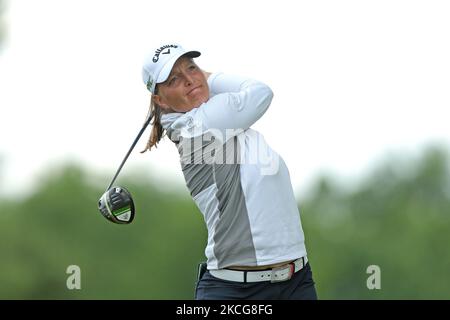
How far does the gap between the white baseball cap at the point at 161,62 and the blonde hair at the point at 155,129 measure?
0.36 ft

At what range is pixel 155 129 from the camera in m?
6.04

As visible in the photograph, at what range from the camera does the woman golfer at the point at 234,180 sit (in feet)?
18.6

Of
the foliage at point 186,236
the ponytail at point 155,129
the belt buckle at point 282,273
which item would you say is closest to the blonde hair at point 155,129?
the ponytail at point 155,129

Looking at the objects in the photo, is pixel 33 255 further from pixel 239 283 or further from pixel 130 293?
pixel 239 283

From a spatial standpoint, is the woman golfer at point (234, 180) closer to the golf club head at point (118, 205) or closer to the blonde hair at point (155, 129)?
the blonde hair at point (155, 129)

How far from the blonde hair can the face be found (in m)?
0.14

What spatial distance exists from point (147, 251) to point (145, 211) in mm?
1600

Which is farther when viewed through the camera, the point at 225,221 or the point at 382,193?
the point at 382,193

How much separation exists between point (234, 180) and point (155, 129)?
57 cm

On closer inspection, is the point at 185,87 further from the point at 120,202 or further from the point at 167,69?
the point at 120,202

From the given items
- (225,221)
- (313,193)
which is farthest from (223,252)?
(313,193)

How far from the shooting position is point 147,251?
40125 millimetres

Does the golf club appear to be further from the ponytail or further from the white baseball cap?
the white baseball cap

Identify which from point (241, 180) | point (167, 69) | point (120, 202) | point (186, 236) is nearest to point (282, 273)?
point (241, 180)
